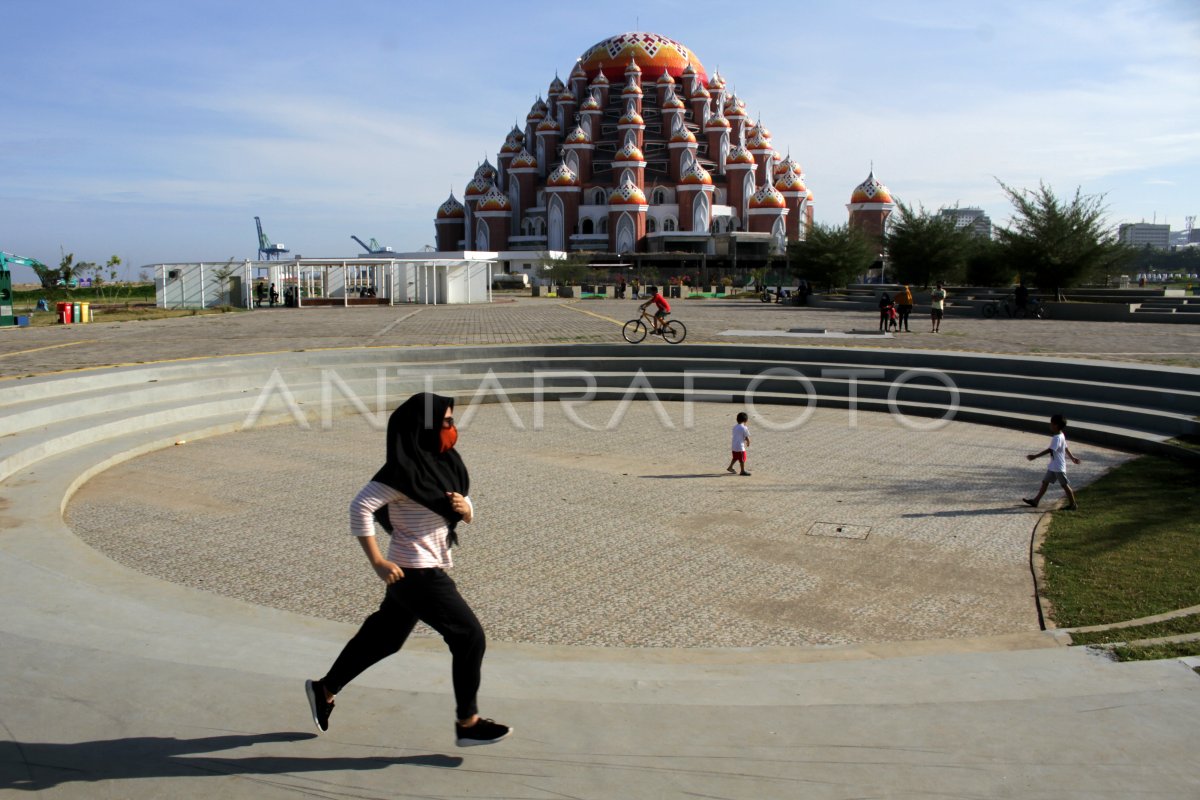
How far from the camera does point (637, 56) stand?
82.1 meters

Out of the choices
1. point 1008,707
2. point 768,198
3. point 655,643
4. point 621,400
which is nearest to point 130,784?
point 655,643

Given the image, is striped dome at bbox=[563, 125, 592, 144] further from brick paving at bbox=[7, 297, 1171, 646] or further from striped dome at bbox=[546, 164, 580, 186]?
brick paving at bbox=[7, 297, 1171, 646]

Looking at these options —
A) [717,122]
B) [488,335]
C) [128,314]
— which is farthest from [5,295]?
[717,122]

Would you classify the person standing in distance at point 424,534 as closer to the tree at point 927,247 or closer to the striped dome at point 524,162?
the tree at point 927,247

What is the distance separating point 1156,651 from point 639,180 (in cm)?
7193

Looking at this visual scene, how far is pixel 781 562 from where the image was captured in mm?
7402

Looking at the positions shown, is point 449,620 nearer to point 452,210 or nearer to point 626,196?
point 626,196

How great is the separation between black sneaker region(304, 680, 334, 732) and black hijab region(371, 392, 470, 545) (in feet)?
2.36

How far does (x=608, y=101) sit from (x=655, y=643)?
80.4 meters

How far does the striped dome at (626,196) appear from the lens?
71.9 m

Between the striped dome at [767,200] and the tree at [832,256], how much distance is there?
31.4 m

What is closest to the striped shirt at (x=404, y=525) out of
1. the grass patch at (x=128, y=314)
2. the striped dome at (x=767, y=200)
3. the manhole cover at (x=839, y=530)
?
the manhole cover at (x=839, y=530)

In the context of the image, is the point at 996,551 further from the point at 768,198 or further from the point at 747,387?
the point at 768,198

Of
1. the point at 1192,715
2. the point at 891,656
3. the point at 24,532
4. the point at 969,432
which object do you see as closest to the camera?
the point at 1192,715
